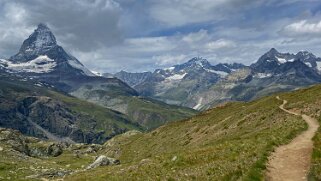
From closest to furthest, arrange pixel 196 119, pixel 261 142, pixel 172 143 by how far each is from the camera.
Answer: pixel 261 142, pixel 172 143, pixel 196 119

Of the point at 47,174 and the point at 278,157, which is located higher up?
the point at 278,157

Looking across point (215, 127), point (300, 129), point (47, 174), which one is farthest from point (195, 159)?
point (215, 127)

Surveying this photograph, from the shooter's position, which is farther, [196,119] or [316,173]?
[196,119]

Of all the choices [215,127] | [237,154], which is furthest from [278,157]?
[215,127]

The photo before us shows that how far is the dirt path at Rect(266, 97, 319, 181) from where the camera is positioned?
27562 millimetres

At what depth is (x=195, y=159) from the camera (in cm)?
3584

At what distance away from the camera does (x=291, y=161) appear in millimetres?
31562

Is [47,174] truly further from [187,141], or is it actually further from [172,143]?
[172,143]

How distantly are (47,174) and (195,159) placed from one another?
34.9 meters

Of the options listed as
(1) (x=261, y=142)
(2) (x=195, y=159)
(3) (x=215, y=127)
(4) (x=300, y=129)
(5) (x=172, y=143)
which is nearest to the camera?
(2) (x=195, y=159)

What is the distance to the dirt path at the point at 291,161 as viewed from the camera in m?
27.6

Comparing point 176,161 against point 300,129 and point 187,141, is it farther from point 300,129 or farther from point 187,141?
point 187,141

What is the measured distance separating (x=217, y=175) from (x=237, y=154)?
671 centimetres

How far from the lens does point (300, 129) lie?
4509cm
